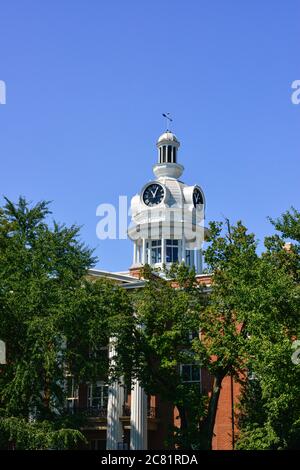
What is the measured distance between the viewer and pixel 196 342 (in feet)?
106

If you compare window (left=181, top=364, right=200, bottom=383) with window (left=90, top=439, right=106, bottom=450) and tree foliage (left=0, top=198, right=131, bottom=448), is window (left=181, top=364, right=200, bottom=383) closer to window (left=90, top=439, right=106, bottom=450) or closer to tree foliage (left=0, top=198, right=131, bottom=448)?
window (left=90, top=439, right=106, bottom=450)

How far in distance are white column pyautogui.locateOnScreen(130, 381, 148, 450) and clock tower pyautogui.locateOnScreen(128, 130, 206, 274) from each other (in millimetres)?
27441

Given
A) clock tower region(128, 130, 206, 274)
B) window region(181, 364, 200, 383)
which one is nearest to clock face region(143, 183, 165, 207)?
clock tower region(128, 130, 206, 274)

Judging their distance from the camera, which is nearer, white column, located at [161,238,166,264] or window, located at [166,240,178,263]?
white column, located at [161,238,166,264]

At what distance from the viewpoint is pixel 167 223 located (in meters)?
68.5

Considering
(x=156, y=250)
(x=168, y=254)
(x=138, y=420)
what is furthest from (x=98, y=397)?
(x=156, y=250)

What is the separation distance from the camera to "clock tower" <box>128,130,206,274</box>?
68.9 m

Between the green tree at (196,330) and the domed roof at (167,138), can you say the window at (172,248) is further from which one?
the green tree at (196,330)

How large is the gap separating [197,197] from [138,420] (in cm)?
3421

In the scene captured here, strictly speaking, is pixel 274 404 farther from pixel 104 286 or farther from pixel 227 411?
pixel 227 411

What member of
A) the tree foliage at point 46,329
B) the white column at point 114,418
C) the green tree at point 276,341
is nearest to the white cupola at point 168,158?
the white column at point 114,418

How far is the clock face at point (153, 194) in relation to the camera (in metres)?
69.6

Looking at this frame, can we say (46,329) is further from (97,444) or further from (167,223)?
(167,223)
